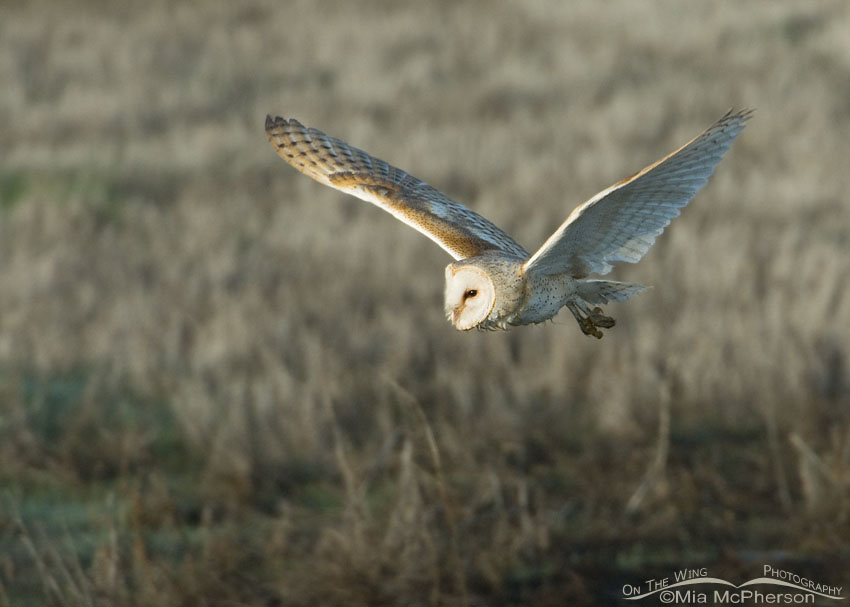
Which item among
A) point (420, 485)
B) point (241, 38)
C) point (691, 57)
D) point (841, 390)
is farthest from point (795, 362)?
point (241, 38)

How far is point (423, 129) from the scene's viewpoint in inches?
444

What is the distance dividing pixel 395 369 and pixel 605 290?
3.92 meters

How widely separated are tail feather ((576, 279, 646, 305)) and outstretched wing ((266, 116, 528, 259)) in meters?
0.53

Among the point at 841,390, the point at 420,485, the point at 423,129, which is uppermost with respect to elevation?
the point at 423,129

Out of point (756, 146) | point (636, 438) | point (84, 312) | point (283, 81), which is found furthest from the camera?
point (283, 81)

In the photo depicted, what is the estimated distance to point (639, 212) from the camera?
8.05ft

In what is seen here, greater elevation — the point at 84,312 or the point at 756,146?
the point at 756,146

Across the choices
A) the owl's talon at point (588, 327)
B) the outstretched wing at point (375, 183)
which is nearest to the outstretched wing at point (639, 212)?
the owl's talon at point (588, 327)

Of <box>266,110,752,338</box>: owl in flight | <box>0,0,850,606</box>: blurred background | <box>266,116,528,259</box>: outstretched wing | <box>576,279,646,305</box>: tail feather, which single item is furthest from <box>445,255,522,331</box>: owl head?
<box>0,0,850,606</box>: blurred background

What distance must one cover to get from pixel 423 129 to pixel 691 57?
185 inches

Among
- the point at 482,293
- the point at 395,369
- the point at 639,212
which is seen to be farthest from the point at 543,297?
the point at 395,369

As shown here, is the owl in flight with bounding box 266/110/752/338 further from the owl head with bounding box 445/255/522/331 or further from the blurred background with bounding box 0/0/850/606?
the blurred background with bounding box 0/0/850/606

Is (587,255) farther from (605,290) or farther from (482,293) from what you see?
(482,293)

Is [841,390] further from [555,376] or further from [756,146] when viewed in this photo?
[756,146]
